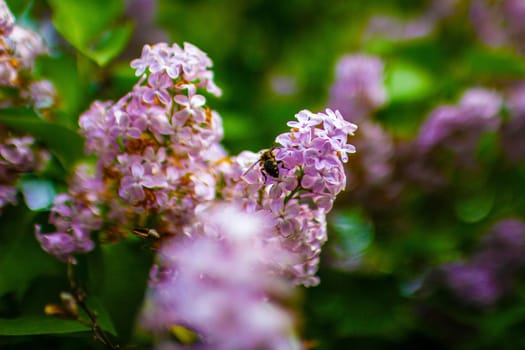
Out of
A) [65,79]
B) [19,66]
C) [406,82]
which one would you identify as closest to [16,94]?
[19,66]

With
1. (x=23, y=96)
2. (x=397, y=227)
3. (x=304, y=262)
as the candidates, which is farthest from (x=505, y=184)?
(x=23, y=96)

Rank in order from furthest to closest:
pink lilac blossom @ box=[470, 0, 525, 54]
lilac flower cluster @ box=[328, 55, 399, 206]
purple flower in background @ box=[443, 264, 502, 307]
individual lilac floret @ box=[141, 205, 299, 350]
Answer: pink lilac blossom @ box=[470, 0, 525, 54]
lilac flower cluster @ box=[328, 55, 399, 206]
purple flower in background @ box=[443, 264, 502, 307]
individual lilac floret @ box=[141, 205, 299, 350]

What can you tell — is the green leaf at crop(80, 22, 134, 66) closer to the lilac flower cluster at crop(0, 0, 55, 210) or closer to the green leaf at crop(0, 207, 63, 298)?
the lilac flower cluster at crop(0, 0, 55, 210)

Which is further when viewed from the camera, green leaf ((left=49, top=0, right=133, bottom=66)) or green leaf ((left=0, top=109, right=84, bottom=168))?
green leaf ((left=49, top=0, right=133, bottom=66))

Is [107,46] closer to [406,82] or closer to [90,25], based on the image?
[90,25]

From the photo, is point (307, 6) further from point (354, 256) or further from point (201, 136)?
point (201, 136)

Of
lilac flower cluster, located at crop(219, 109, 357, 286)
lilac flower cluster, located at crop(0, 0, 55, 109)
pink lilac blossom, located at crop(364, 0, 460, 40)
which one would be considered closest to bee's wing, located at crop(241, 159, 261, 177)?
lilac flower cluster, located at crop(219, 109, 357, 286)

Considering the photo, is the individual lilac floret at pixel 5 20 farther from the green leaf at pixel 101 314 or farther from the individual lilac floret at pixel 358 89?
the individual lilac floret at pixel 358 89

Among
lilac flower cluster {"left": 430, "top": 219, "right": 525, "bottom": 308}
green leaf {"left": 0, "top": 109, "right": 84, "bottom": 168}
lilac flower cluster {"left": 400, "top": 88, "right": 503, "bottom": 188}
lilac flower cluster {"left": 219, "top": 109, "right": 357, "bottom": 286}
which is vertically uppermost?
lilac flower cluster {"left": 400, "top": 88, "right": 503, "bottom": 188}
